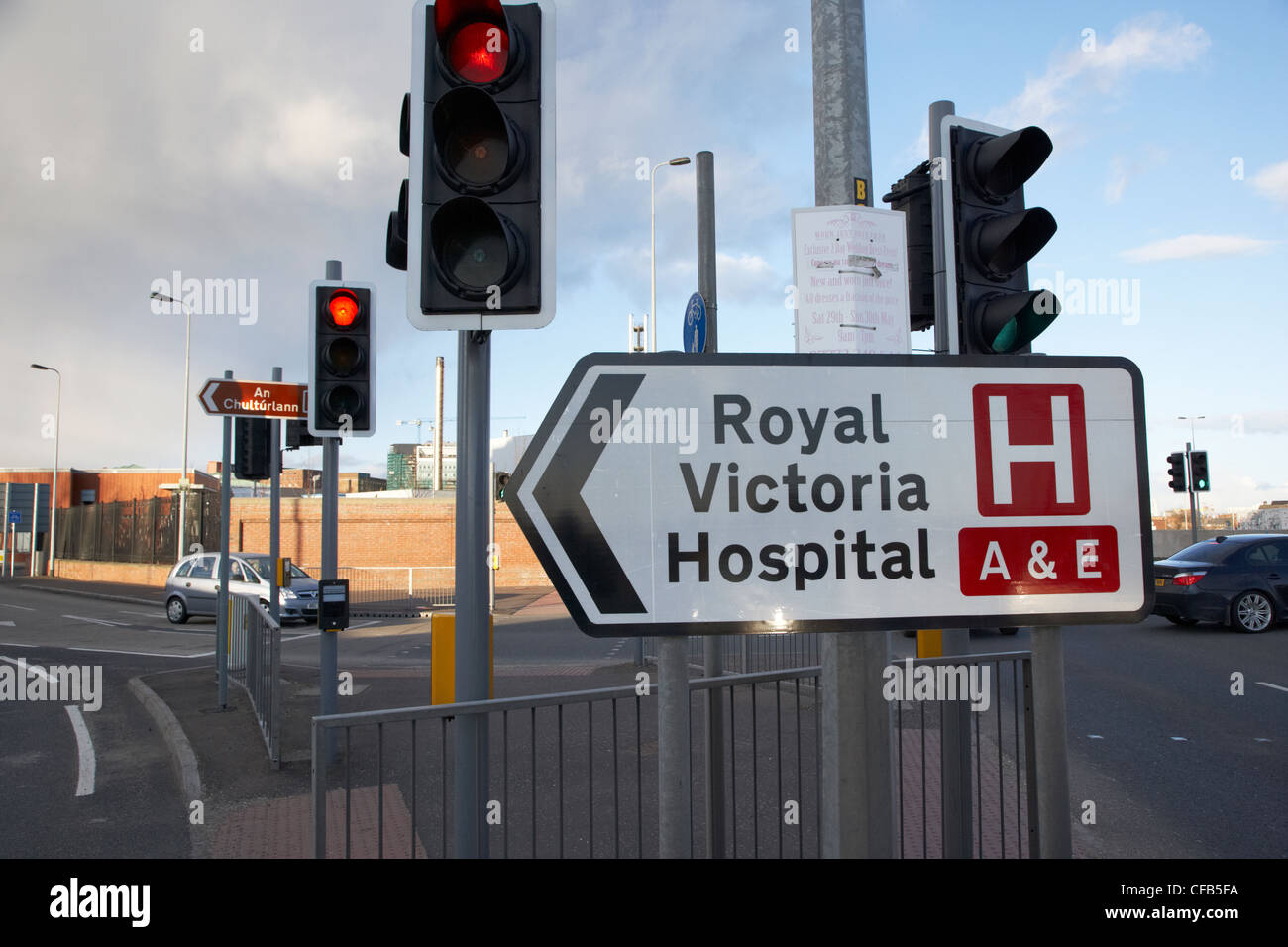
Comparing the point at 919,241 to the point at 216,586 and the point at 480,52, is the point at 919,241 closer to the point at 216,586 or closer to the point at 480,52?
the point at 480,52

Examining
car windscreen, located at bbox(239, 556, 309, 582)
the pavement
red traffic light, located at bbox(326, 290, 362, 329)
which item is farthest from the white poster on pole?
car windscreen, located at bbox(239, 556, 309, 582)

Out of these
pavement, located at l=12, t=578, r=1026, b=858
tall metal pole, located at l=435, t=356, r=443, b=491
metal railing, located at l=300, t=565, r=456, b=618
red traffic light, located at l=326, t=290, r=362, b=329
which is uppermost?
tall metal pole, located at l=435, t=356, r=443, b=491

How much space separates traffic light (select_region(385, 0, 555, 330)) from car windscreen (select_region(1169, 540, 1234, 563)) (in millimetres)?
14355

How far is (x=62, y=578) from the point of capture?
41344 mm

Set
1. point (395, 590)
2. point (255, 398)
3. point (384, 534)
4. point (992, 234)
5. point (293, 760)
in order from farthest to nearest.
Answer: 1. point (384, 534)
2. point (395, 590)
3. point (255, 398)
4. point (293, 760)
5. point (992, 234)

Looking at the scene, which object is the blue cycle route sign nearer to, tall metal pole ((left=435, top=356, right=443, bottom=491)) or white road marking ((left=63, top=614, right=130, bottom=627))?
white road marking ((left=63, top=614, right=130, bottom=627))

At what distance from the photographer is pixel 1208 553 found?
535 inches

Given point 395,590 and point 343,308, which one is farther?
point 395,590

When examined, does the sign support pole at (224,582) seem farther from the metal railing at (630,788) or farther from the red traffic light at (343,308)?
the red traffic light at (343,308)

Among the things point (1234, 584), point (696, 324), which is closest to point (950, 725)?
point (696, 324)

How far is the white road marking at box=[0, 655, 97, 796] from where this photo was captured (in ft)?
20.3

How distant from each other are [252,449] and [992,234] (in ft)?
26.8
